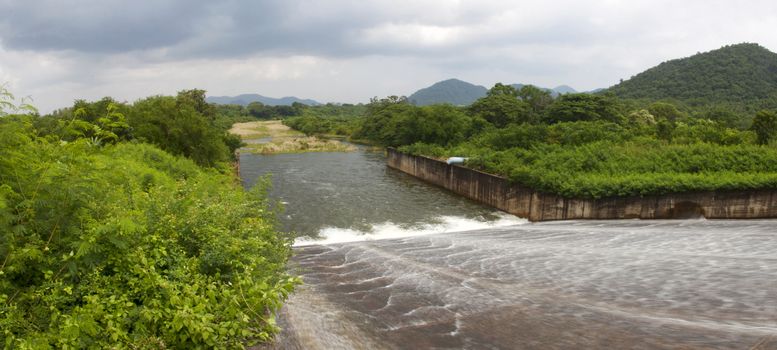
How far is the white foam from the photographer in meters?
17.9

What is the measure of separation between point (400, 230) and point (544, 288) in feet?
33.9

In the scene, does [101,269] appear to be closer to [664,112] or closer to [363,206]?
[363,206]

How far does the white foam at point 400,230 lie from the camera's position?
706 inches

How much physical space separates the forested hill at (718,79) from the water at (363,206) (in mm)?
87697

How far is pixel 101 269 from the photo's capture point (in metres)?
5.14

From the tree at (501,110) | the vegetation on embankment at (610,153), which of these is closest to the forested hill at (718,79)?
the tree at (501,110)

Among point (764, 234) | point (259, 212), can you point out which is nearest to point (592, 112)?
point (764, 234)

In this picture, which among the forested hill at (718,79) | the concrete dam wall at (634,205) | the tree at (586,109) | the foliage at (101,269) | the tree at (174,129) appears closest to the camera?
the foliage at (101,269)

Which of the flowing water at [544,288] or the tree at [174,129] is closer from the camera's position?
the flowing water at [544,288]

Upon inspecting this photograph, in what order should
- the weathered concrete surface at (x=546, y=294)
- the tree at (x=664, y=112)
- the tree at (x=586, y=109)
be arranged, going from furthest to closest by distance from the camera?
the tree at (x=664, y=112) < the tree at (x=586, y=109) < the weathered concrete surface at (x=546, y=294)

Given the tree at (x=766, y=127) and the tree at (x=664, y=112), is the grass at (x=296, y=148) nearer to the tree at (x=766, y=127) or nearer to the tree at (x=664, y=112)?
the tree at (x=664, y=112)

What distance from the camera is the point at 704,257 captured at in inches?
444

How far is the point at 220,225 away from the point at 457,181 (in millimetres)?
23551

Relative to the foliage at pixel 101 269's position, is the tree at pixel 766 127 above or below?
above
